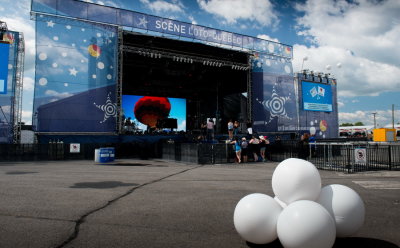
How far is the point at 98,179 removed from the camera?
959cm

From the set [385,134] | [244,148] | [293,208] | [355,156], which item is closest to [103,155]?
[244,148]

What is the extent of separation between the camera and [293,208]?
3309mm

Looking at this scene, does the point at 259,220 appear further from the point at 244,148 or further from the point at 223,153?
the point at 244,148

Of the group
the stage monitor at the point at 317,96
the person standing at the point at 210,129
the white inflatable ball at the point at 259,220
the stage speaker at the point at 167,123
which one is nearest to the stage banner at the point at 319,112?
the stage monitor at the point at 317,96

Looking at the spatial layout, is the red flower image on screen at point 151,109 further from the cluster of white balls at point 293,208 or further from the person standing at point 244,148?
the cluster of white balls at point 293,208

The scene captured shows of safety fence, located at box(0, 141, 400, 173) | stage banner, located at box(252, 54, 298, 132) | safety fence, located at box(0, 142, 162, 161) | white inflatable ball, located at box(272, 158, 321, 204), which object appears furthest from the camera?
stage banner, located at box(252, 54, 298, 132)

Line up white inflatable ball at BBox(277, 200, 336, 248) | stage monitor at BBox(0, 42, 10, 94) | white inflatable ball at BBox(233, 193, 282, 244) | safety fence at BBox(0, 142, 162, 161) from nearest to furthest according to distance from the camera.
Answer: white inflatable ball at BBox(277, 200, 336, 248)
white inflatable ball at BBox(233, 193, 282, 244)
safety fence at BBox(0, 142, 162, 161)
stage monitor at BBox(0, 42, 10, 94)

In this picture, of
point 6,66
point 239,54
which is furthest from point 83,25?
point 239,54

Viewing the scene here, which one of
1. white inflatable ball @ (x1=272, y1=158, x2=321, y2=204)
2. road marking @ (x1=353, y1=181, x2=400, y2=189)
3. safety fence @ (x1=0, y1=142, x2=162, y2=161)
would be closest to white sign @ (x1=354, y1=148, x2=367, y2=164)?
road marking @ (x1=353, y1=181, x2=400, y2=189)

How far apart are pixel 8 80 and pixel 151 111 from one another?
1467cm

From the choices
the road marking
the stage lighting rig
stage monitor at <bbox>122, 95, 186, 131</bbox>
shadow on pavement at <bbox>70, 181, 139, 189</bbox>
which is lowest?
the road marking

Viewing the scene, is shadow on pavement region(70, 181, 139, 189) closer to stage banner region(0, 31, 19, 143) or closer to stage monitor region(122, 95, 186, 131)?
stage banner region(0, 31, 19, 143)

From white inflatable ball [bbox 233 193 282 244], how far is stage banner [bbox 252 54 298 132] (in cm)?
2129

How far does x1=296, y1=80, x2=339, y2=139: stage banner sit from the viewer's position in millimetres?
27391
